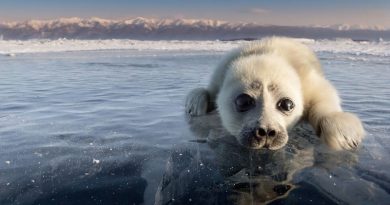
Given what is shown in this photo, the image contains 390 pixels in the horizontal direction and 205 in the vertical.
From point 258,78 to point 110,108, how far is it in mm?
1876

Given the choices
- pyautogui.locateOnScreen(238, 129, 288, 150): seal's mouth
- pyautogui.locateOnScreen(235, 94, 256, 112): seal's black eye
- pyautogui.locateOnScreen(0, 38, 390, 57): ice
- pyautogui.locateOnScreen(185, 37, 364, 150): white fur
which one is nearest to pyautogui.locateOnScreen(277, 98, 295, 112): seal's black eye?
pyautogui.locateOnScreen(185, 37, 364, 150): white fur

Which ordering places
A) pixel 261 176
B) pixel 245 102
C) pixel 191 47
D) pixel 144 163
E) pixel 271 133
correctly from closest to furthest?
pixel 261 176
pixel 144 163
pixel 271 133
pixel 245 102
pixel 191 47

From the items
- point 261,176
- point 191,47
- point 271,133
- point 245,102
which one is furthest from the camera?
point 191,47

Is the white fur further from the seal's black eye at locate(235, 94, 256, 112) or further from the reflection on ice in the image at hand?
the reflection on ice

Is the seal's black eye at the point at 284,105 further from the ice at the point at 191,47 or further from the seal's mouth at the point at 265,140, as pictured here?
the ice at the point at 191,47

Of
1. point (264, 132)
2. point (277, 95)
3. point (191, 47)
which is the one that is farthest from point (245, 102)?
point (191, 47)

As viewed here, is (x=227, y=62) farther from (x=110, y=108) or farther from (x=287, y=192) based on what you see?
(x=287, y=192)

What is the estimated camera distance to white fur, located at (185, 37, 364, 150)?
3.14m

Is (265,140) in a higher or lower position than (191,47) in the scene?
higher

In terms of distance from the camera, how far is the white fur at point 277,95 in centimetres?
314

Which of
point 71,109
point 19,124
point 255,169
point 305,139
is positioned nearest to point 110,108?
point 71,109

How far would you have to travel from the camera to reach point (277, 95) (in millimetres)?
3416

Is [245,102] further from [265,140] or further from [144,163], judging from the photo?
[144,163]

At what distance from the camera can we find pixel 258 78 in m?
3.52
